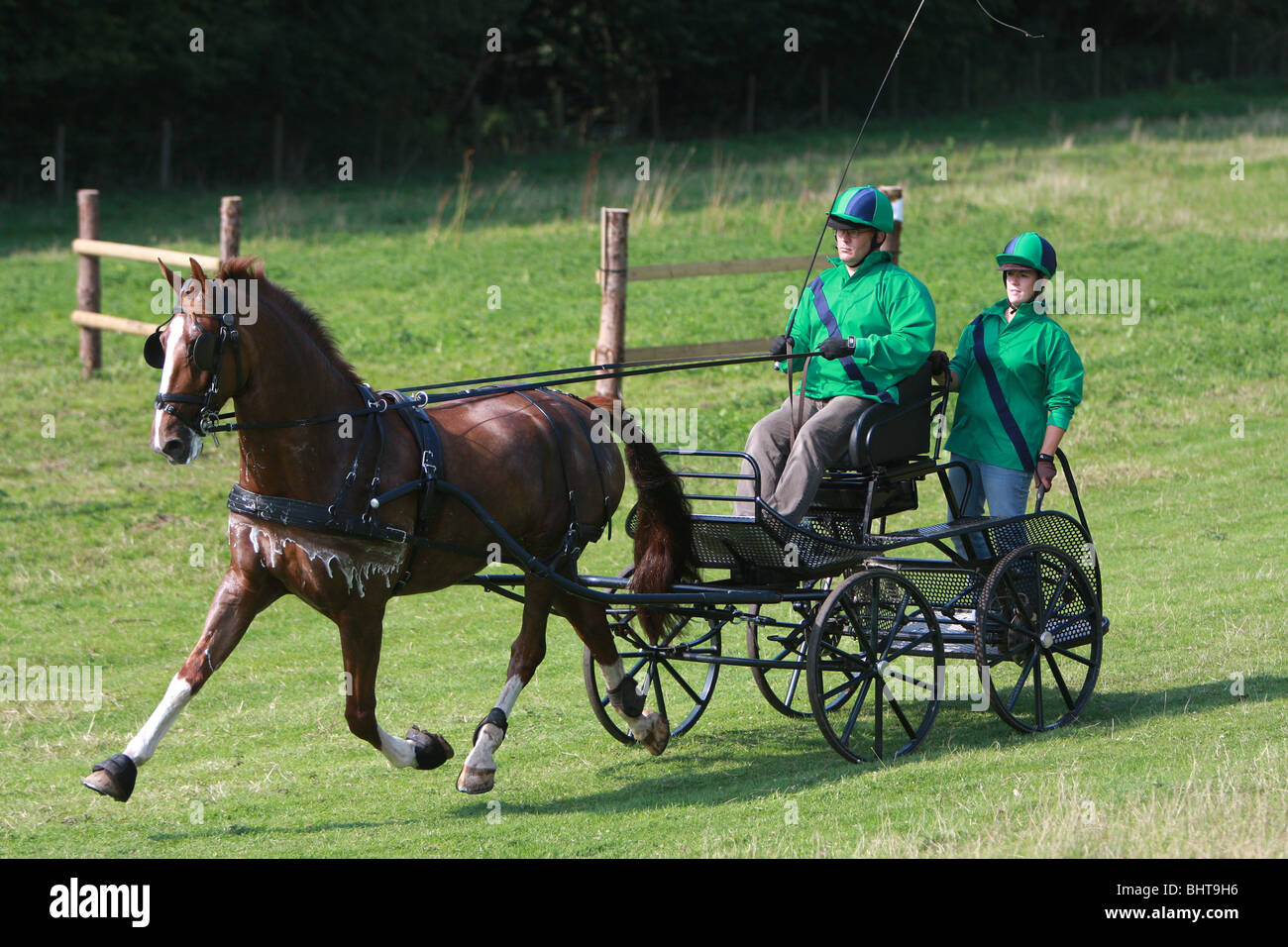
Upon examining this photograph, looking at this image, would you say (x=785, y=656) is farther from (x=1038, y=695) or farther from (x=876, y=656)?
(x=1038, y=695)

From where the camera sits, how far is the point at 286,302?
236 inches

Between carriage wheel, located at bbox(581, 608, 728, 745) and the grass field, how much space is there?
0.15 m

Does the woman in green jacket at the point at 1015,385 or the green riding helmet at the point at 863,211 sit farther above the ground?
the green riding helmet at the point at 863,211

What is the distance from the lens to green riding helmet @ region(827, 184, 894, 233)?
700cm

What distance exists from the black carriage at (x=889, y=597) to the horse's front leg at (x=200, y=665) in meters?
1.66

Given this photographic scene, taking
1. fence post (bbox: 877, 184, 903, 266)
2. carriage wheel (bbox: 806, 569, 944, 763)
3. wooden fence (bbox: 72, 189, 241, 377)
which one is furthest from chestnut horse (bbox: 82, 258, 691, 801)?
wooden fence (bbox: 72, 189, 241, 377)

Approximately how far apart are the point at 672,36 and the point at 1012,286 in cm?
3522

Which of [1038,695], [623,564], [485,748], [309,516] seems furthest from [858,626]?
[623,564]

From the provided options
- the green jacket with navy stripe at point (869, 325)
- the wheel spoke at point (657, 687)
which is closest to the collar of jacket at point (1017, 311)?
the green jacket with navy stripe at point (869, 325)

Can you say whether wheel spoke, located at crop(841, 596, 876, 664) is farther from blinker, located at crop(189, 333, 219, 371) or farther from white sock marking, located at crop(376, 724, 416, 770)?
blinker, located at crop(189, 333, 219, 371)

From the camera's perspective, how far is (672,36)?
40.8 metres

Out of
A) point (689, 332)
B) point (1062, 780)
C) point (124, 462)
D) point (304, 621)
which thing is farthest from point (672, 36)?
point (1062, 780)

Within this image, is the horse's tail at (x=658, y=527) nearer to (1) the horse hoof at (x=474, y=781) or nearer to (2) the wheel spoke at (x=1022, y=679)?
(1) the horse hoof at (x=474, y=781)

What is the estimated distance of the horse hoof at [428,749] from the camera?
6.46m
